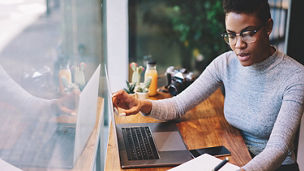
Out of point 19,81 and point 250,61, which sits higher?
point 19,81

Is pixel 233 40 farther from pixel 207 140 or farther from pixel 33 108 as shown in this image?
pixel 33 108

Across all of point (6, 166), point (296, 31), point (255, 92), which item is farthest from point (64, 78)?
point (296, 31)

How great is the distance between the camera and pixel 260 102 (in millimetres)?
1399

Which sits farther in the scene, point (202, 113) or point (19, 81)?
point (202, 113)

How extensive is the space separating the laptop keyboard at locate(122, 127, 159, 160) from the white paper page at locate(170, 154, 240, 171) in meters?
0.14

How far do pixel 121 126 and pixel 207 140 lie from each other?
0.42 m

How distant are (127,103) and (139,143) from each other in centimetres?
23

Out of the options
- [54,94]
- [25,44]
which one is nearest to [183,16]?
[54,94]

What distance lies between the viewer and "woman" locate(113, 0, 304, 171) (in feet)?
3.94

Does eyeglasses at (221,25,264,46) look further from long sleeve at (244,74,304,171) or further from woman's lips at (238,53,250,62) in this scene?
long sleeve at (244,74,304,171)

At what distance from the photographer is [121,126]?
60.6 inches

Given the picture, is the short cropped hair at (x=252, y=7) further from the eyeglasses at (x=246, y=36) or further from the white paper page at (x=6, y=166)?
the white paper page at (x=6, y=166)

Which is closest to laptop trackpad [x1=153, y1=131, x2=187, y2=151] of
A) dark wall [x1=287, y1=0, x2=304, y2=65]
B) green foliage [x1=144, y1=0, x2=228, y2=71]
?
dark wall [x1=287, y1=0, x2=304, y2=65]

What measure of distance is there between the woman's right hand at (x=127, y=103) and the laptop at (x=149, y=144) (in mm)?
92
